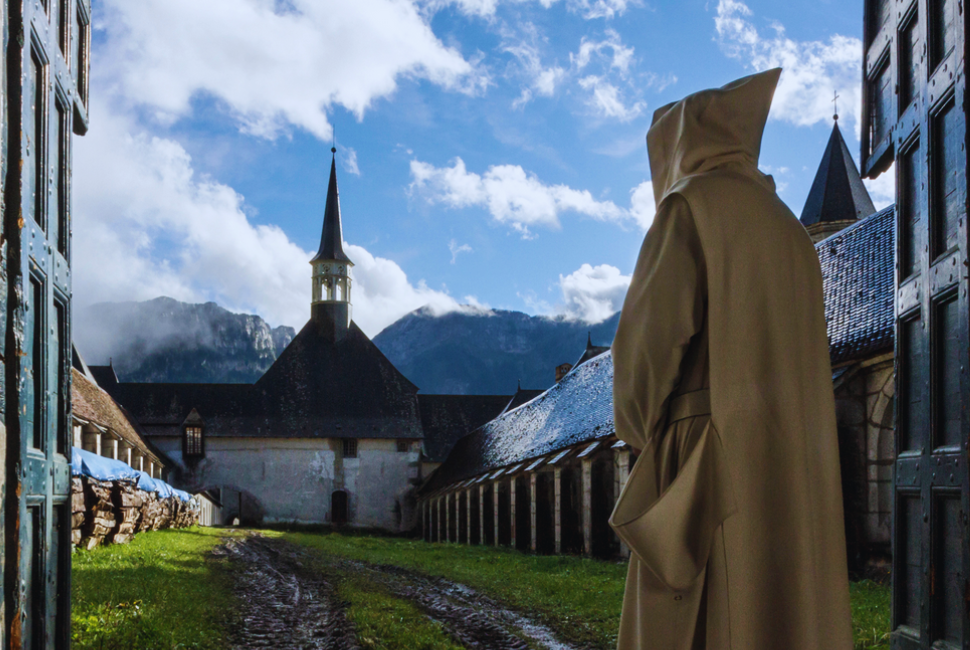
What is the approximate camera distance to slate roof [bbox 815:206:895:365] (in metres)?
12.9

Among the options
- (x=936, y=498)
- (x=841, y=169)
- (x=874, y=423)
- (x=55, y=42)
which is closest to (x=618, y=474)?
(x=874, y=423)

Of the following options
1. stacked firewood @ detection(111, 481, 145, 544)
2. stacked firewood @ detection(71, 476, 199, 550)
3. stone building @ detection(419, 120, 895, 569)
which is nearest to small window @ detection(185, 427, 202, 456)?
stone building @ detection(419, 120, 895, 569)

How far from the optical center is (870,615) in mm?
8031

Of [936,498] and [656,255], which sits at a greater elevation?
[656,255]

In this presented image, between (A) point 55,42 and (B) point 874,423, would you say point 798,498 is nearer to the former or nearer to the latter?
(A) point 55,42

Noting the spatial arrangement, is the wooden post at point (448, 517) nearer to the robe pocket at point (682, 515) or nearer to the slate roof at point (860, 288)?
the slate roof at point (860, 288)

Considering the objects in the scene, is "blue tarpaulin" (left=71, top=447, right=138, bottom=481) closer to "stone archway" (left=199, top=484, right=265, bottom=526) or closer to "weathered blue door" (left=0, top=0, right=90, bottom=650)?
"weathered blue door" (left=0, top=0, right=90, bottom=650)

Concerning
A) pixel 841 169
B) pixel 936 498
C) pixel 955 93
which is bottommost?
pixel 936 498

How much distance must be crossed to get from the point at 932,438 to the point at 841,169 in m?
36.4

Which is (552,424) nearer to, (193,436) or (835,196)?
(835,196)

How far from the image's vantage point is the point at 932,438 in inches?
167

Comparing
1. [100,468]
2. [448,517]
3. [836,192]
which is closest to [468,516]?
[448,517]

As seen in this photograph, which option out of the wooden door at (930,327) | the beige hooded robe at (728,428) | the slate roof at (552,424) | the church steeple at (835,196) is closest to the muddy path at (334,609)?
the wooden door at (930,327)

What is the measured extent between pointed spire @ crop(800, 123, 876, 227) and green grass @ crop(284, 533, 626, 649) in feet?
81.1
